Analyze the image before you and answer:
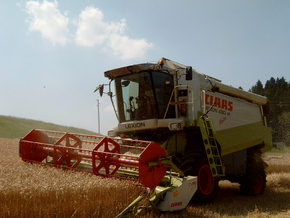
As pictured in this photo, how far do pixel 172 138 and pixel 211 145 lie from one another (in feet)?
2.35

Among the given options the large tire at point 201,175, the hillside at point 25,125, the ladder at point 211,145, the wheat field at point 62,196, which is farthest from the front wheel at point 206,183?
the hillside at point 25,125

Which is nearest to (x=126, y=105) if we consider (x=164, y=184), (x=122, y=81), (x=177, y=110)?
(x=122, y=81)

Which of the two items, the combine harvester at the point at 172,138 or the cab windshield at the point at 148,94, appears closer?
Answer: the combine harvester at the point at 172,138

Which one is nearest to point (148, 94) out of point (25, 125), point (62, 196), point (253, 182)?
point (62, 196)

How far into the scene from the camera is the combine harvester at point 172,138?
14.3ft

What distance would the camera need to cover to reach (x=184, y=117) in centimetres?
573

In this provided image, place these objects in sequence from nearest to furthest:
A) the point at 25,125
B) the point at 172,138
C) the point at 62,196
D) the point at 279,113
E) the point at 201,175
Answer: the point at 62,196 < the point at 201,175 < the point at 172,138 < the point at 25,125 < the point at 279,113

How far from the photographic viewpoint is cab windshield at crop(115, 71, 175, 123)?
5.66 metres

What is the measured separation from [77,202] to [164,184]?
1388mm

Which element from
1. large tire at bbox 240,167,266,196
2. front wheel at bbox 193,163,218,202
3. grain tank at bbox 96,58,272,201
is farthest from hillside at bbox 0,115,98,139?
front wheel at bbox 193,163,218,202

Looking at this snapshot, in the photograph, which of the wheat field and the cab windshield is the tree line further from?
the wheat field

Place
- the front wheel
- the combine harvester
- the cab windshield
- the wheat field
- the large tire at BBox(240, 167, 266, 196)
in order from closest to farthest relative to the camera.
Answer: the wheat field
the combine harvester
the front wheel
the cab windshield
the large tire at BBox(240, 167, 266, 196)

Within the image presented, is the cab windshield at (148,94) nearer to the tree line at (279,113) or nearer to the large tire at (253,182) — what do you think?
the large tire at (253,182)

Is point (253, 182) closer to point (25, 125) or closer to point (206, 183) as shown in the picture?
point (206, 183)
